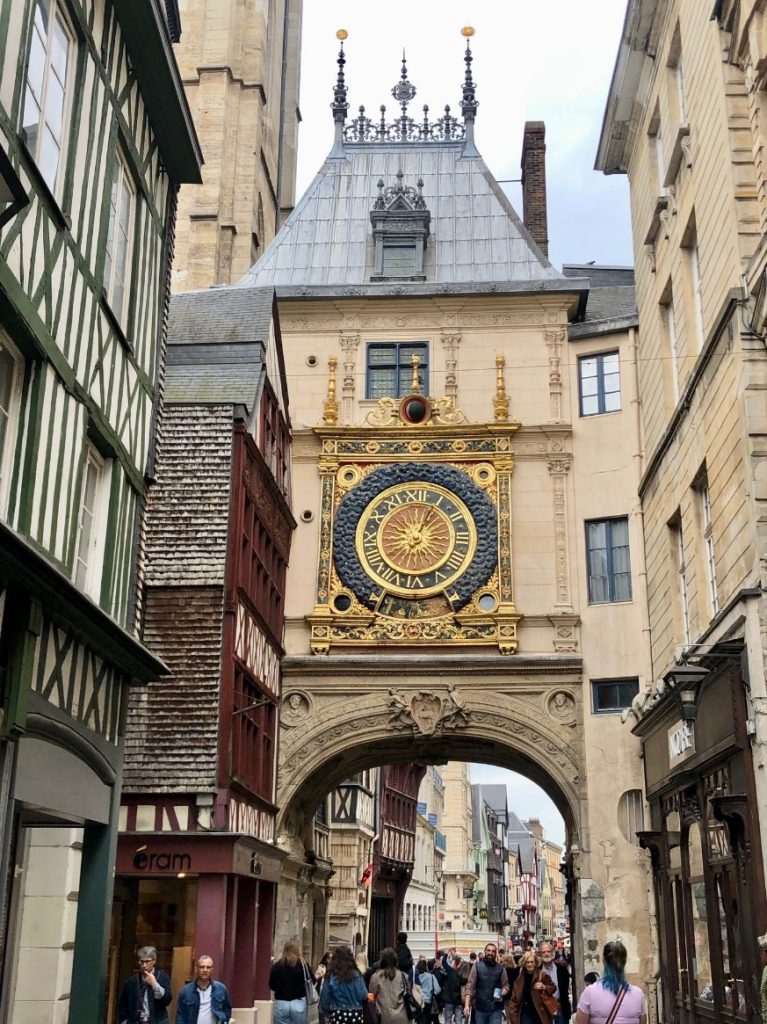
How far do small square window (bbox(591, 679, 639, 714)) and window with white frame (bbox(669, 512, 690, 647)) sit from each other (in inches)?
188

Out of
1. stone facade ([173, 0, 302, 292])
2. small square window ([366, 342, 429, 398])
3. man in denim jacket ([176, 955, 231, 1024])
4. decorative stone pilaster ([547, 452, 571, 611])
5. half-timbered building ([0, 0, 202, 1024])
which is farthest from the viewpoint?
stone facade ([173, 0, 302, 292])

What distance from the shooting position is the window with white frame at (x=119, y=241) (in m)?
10.3

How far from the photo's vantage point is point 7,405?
8094mm

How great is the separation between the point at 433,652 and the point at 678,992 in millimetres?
7569

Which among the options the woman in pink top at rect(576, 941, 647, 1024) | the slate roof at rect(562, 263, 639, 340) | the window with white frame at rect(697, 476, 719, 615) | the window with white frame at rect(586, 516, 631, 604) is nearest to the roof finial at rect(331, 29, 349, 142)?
the slate roof at rect(562, 263, 639, 340)

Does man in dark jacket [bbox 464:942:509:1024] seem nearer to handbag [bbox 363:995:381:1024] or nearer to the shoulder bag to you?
the shoulder bag

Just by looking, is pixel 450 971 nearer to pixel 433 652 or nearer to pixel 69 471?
pixel 433 652

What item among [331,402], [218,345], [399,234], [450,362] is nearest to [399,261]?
[399,234]

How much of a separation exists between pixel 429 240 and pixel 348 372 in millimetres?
3861

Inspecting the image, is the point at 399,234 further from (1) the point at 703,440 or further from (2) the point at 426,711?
(1) the point at 703,440

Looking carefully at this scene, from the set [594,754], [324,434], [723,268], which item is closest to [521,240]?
[324,434]

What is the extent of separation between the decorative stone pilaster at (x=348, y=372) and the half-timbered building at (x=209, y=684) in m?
3.03

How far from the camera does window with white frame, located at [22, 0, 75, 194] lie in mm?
8008

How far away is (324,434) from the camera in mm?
22062
